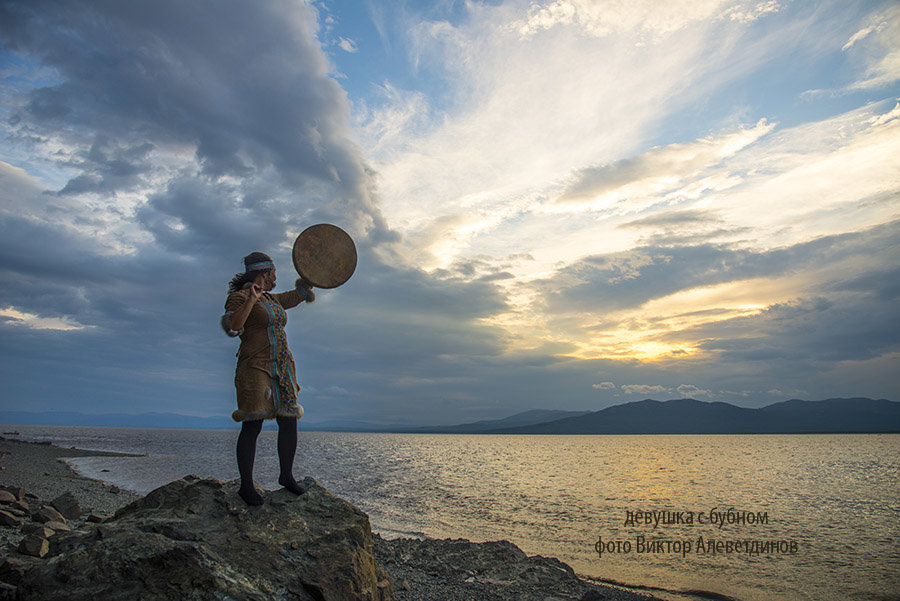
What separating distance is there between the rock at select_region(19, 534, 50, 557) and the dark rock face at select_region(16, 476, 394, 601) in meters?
2.36

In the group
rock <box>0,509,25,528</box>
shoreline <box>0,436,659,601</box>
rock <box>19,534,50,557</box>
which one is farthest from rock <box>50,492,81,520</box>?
rock <box>19,534,50,557</box>

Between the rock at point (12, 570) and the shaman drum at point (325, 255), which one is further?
the shaman drum at point (325, 255)

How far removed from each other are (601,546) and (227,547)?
1569 cm

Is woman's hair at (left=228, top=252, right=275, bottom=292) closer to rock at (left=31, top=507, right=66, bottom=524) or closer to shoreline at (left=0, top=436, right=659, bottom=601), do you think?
shoreline at (left=0, top=436, right=659, bottom=601)

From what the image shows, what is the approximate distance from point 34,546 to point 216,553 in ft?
14.2

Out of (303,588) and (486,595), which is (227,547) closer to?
(303,588)


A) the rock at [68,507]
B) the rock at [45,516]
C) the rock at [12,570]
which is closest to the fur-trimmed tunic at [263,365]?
the rock at [12,570]

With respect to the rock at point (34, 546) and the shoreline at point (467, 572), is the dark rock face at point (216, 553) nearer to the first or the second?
the rock at point (34, 546)

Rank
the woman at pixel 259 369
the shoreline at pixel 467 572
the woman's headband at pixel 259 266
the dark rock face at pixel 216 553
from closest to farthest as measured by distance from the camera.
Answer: the dark rock face at pixel 216 553
the woman at pixel 259 369
the woman's headband at pixel 259 266
the shoreline at pixel 467 572

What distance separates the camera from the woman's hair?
18.8ft

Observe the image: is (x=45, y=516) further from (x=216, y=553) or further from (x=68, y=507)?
(x=216, y=553)

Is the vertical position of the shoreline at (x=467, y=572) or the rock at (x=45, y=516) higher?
the rock at (x=45, y=516)

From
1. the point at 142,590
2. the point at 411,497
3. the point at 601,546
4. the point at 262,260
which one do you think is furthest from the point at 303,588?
the point at 411,497

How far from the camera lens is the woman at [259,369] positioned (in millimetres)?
5328
